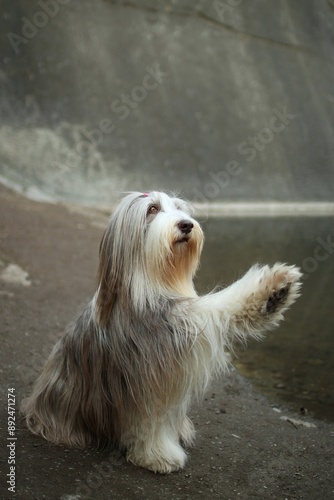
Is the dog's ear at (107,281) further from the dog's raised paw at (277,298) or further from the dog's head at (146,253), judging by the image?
the dog's raised paw at (277,298)

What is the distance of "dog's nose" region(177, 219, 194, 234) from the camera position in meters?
3.27

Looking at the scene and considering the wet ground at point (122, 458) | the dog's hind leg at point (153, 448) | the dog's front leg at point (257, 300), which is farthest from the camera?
the dog's hind leg at point (153, 448)

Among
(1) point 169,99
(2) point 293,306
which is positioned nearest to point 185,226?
(2) point 293,306

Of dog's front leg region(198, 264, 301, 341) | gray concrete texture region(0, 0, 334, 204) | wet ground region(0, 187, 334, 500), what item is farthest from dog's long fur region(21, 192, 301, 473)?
gray concrete texture region(0, 0, 334, 204)

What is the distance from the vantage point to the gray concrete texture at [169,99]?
1380cm

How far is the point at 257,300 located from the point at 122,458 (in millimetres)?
1187

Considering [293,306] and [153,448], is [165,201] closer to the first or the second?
[153,448]

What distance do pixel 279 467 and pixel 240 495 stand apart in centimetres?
48

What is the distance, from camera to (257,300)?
3113 millimetres

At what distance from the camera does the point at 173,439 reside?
359 cm

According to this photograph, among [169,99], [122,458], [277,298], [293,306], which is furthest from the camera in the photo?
[169,99]

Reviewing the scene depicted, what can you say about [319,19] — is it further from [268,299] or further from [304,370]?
[268,299]

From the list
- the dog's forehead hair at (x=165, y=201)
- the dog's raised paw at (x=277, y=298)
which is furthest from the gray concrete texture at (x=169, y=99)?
the dog's raised paw at (x=277, y=298)

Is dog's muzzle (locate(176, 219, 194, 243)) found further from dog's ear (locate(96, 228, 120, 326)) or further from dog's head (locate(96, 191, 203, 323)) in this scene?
dog's ear (locate(96, 228, 120, 326))
